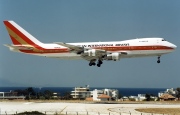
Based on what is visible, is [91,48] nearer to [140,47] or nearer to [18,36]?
[140,47]

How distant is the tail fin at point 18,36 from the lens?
10031cm

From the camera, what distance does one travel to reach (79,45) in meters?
93.4

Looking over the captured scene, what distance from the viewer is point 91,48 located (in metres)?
91.9

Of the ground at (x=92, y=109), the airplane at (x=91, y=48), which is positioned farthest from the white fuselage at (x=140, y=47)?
the ground at (x=92, y=109)

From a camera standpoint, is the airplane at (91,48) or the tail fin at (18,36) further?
the tail fin at (18,36)

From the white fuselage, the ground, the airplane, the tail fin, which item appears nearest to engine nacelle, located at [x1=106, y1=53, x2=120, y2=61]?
the airplane

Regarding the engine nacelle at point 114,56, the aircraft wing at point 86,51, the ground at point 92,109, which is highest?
the aircraft wing at point 86,51

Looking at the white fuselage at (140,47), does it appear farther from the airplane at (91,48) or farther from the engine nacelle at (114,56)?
the engine nacelle at (114,56)

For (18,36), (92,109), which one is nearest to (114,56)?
(92,109)

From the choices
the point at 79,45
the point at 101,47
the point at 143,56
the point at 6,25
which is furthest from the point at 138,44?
the point at 6,25

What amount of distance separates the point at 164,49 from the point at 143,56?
5.34 m

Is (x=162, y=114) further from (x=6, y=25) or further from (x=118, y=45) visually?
(x=6, y=25)

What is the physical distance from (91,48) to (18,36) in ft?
73.4

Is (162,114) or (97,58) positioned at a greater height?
(97,58)
